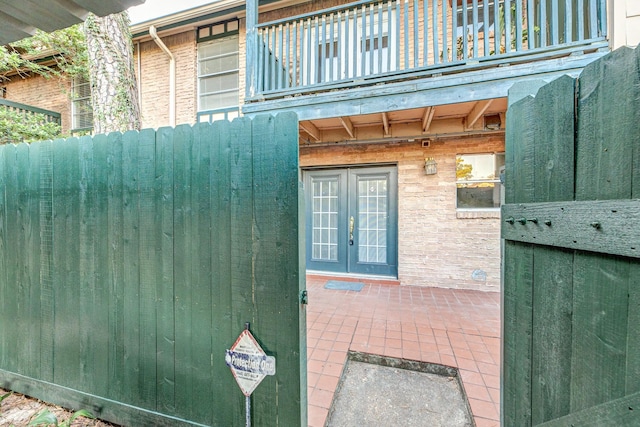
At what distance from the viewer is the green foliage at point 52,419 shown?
5.54 ft

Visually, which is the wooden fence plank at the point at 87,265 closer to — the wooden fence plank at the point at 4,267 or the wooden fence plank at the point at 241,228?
the wooden fence plank at the point at 4,267

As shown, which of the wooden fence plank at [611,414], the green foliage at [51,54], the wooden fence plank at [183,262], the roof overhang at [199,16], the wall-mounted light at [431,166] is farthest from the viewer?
the green foliage at [51,54]

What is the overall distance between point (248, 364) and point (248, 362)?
1 centimetres

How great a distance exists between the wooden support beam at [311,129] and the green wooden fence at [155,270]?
292 cm

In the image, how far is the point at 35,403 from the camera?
203cm

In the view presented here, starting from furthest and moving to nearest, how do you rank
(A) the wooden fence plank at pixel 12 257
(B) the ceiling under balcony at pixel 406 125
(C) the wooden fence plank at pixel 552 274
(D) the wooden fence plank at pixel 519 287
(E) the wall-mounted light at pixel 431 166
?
(E) the wall-mounted light at pixel 431 166, (B) the ceiling under balcony at pixel 406 125, (A) the wooden fence plank at pixel 12 257, (D) the wooden fence plank at pixel 519 287, (C) the wooden fence plank at pixel 552 274

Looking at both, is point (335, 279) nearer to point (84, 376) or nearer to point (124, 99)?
point (84, 376)

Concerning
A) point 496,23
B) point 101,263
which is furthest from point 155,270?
point 496,23

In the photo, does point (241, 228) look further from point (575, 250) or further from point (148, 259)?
point (575, 250)

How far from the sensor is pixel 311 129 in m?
4.71

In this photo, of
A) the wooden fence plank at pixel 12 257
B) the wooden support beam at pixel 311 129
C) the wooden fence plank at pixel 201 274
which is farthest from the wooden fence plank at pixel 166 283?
the wooden support beam at pixel 311 129

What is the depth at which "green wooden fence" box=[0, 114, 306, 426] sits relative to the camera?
1.45 meters

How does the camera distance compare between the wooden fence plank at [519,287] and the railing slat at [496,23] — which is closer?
the wooden fence plank at [519,287]

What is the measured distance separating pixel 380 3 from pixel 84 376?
4927 millimetres
